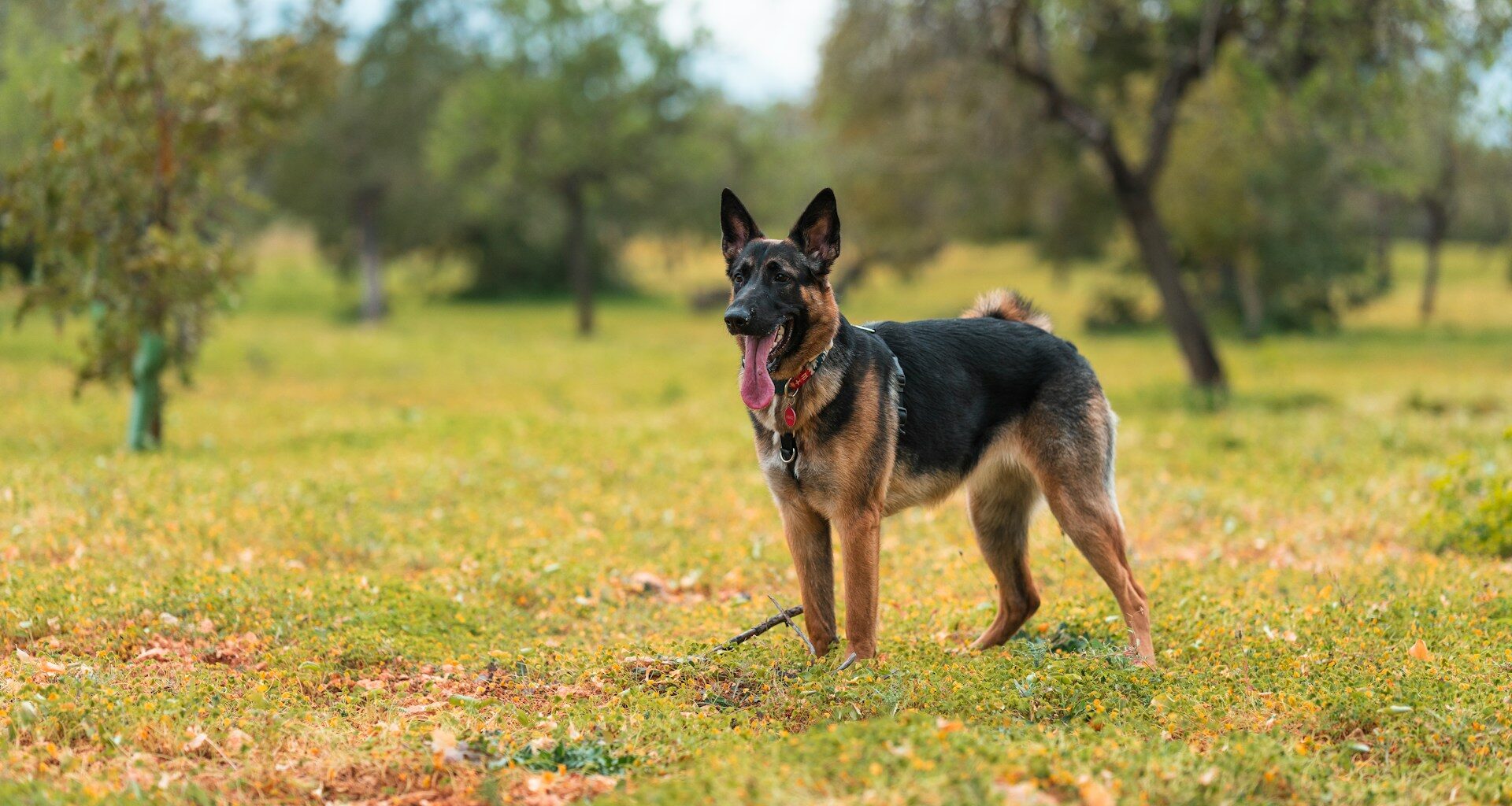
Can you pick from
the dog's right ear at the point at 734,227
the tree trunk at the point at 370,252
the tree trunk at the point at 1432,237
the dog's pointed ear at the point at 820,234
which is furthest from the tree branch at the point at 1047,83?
the tree trunk at the point at 370,252

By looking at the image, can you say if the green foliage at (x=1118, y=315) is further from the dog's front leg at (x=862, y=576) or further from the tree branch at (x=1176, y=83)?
the dog's front leg at (x=862, y=576)

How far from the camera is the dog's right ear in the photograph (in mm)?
6711

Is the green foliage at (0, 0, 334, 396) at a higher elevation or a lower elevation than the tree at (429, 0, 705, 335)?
lower

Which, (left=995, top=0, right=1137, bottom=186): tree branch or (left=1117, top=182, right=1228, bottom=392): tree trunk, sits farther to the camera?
(left=1117, top=182, right=1228, bottom=392): tree trunk

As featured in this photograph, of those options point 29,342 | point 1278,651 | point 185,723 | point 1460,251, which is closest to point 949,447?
point 1278,651

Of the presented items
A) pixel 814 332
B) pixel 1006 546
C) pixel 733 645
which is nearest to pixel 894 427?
pixel 814 332

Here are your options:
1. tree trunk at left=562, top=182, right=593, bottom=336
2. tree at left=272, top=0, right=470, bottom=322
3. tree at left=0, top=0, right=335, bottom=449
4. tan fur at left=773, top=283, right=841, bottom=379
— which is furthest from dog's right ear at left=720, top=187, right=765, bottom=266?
tree at left=272, top=0, right=470, bottom=322

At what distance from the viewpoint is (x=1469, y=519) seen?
9.86 m

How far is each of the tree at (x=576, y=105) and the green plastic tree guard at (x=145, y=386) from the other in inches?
877

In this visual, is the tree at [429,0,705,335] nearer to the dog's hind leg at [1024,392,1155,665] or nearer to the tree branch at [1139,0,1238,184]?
the tree branch at [1139,0,1238,184]

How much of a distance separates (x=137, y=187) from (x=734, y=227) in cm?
986

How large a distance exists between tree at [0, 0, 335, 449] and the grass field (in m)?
1.35

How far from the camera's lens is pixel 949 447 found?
22.6 feet

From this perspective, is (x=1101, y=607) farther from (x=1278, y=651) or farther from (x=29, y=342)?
(x=29, y=342)
